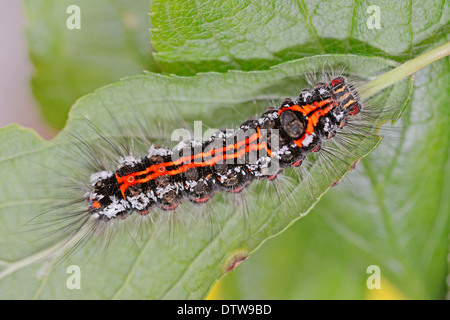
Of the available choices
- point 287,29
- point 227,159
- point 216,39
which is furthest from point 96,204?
point 287,29

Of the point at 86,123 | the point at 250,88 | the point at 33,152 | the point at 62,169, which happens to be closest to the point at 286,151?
the point at 250,88

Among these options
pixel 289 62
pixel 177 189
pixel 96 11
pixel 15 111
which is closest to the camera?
pixel 289 62

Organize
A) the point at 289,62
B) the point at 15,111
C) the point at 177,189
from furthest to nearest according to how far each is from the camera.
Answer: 1. the point at 15,111
2. the point at 177,189
3. the point at 289,62

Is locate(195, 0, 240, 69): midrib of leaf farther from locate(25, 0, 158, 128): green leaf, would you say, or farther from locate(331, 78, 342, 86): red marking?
locate(25, 0, 158, 128): green leaf

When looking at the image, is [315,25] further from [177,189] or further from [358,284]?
[358,284]

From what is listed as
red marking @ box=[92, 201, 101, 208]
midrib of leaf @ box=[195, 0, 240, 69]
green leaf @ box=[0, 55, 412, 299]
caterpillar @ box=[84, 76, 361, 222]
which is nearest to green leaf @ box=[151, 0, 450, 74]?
midrib of leaf @ box=[195, 0, 240, 69]

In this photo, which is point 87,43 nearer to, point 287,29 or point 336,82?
point 287,29

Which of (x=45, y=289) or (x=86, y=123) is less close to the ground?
(x=86, y=123)
